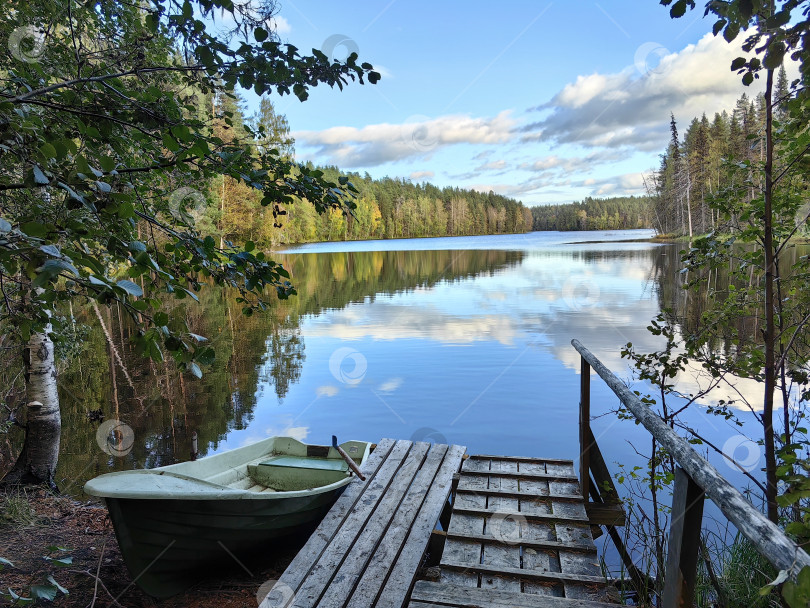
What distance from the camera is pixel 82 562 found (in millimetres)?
5023

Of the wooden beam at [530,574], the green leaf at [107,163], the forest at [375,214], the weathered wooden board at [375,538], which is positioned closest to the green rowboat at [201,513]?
the weathered wooden board at [375,538]

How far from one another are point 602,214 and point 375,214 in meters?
89.0

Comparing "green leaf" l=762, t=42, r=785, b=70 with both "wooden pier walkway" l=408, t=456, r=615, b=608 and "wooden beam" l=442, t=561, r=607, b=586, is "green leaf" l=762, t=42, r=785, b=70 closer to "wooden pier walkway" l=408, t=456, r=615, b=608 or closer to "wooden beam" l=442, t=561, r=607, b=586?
"wooden pier walkway" l=408, t=456, r=615, b=608

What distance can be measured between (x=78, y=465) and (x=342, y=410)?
4.82m

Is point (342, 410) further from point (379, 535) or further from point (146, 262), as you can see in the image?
point (146, 262)

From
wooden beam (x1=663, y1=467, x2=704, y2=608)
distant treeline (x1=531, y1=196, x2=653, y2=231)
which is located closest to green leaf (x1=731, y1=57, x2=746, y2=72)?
wooden beam (x1=663, y1=467, x2=704, y2=608)

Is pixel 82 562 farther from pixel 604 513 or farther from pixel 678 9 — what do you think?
pixel 678 9

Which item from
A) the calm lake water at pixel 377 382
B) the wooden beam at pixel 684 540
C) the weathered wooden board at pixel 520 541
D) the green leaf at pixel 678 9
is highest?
the green leaf at pixel 678 9

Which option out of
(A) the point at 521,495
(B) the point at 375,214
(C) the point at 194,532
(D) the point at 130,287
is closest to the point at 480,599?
(A) the point at 521,495

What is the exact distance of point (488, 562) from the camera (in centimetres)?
390

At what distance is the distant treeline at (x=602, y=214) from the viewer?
165 m

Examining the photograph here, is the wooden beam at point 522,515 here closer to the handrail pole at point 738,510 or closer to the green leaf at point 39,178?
the handrail pole at point 738,510

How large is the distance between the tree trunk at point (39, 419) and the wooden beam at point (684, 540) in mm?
6378

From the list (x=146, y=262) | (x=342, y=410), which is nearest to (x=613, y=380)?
(x=146, y=262)
